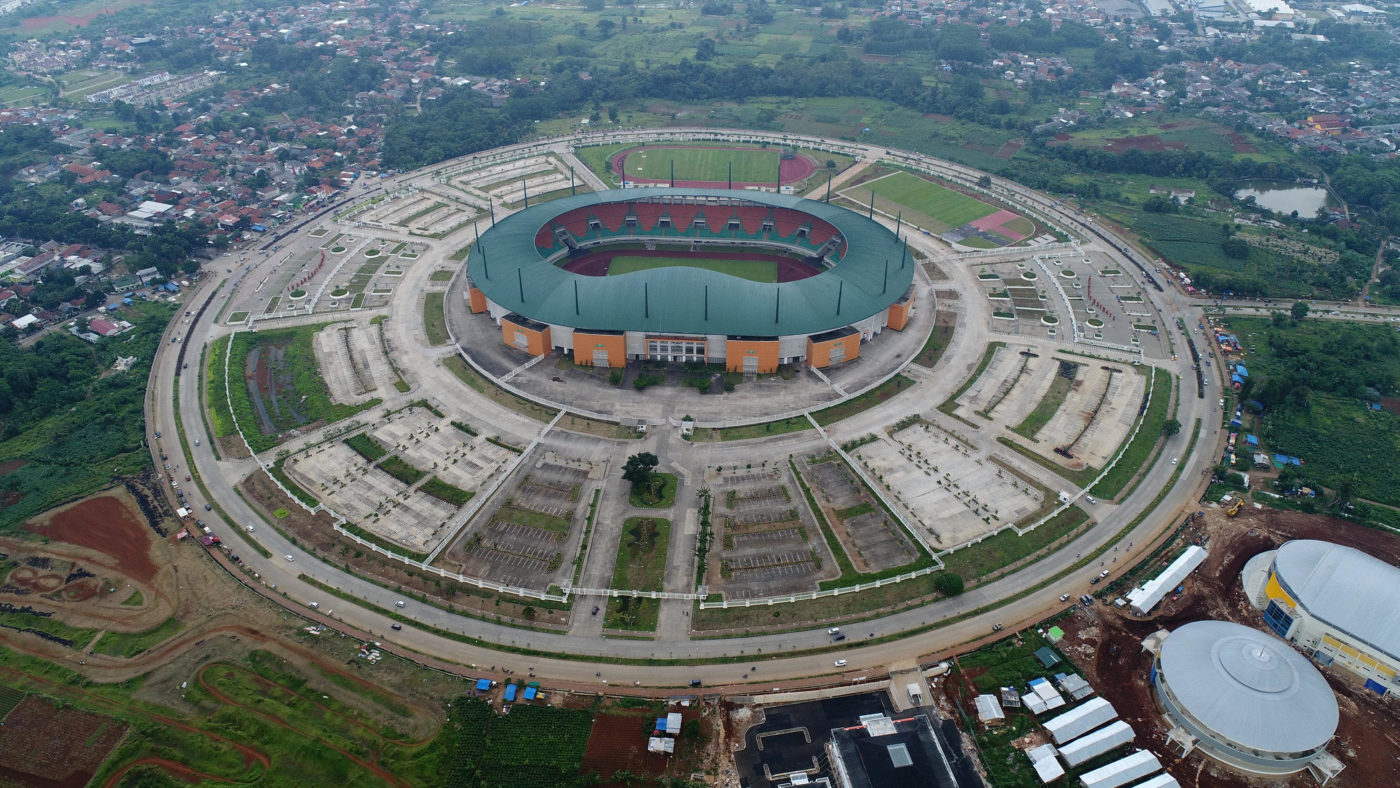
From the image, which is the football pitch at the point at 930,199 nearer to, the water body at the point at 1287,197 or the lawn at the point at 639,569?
Result: the water body at the point at 1287,197

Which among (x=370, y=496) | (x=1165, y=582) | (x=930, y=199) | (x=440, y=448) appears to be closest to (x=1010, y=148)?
(x=930, y=199)

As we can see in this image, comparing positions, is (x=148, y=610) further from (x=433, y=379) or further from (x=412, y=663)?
(x=433, y=379)

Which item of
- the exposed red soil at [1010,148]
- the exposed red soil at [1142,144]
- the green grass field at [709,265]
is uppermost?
the exposed red soil at [1142,144]

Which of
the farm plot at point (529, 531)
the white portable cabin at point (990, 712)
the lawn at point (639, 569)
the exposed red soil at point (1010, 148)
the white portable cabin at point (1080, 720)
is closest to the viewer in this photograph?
the white portable cabin at point (1080, 720)

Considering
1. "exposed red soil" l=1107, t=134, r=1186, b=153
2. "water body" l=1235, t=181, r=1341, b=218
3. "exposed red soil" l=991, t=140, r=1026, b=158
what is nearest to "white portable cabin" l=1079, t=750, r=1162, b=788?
"water body" l=1235, t=181, r=1341, b=218

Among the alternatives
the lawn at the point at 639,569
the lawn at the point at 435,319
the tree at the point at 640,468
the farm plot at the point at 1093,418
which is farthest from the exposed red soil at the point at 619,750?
the lawn at the point at 435,319

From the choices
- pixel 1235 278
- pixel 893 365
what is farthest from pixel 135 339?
pixel 1235 278
